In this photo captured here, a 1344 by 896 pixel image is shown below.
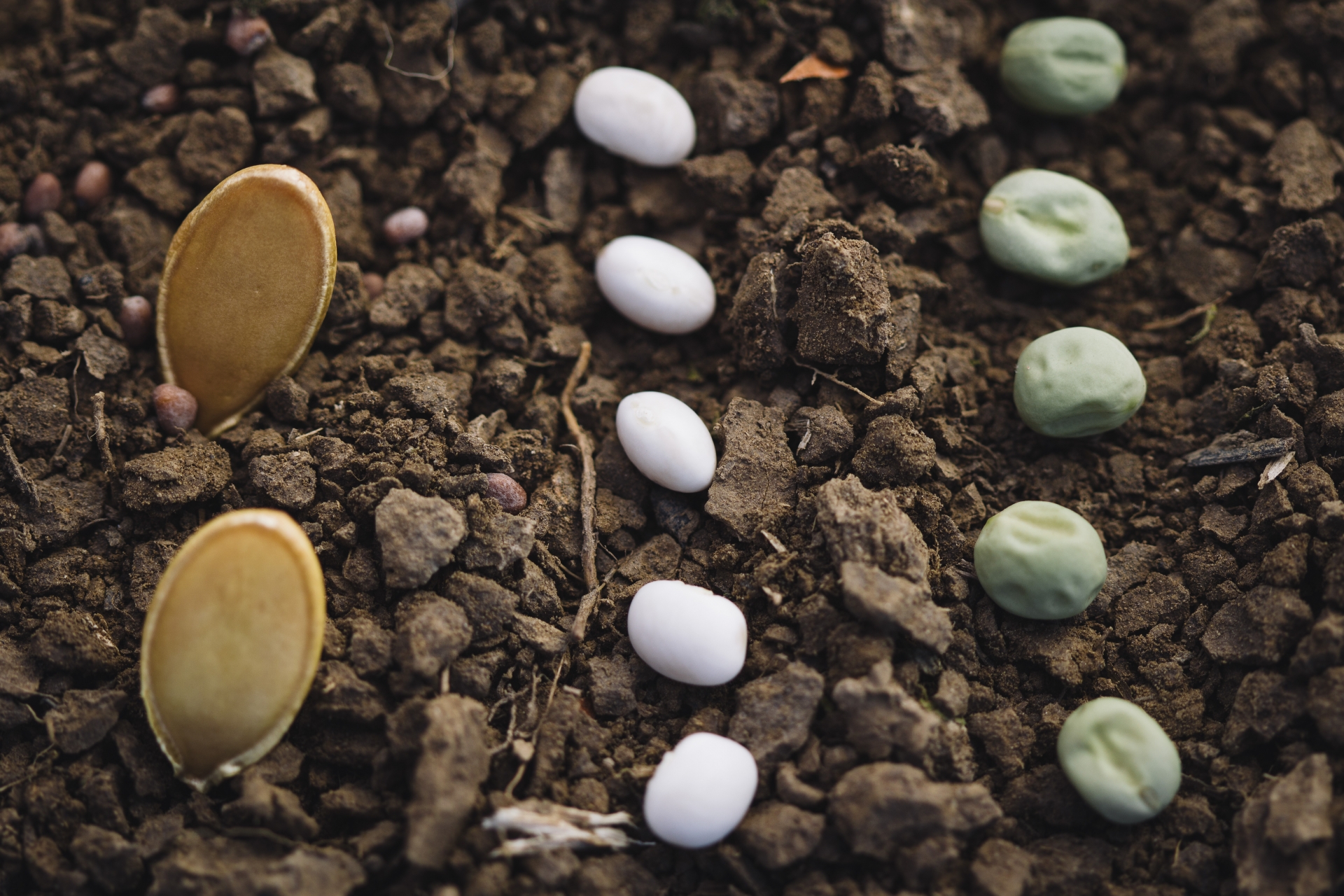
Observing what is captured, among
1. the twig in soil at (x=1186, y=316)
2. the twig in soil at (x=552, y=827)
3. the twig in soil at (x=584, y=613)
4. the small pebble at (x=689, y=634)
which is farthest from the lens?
the twig in soil at (x=1186, y=316)

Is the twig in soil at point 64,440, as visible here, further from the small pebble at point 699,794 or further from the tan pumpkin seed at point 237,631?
the small pebble at point 699,794

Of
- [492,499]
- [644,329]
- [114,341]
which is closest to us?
[492,499]

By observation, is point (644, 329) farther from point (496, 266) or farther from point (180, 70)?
point (180, 70)

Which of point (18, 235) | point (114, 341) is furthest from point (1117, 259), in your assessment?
point (18, 235)

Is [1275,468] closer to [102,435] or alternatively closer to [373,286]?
[373,286]

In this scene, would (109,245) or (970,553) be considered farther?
(109,245)

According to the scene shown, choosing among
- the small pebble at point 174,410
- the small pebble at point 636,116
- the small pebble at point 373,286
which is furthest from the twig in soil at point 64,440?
the small pebble at point 636,116
